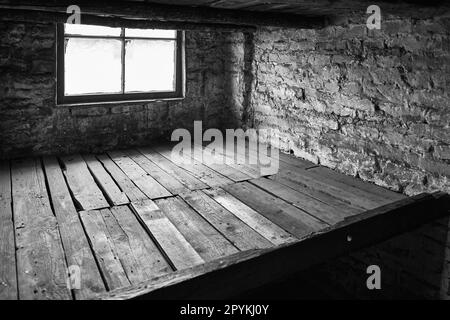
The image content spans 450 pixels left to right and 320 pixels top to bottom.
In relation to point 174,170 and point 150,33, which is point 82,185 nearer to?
point 174,170

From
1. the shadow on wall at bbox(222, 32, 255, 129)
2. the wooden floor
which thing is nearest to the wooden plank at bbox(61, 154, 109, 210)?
the wooden floor

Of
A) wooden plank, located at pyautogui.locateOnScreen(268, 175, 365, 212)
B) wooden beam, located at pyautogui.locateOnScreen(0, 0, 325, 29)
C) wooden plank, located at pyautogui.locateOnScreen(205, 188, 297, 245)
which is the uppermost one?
wooden beam, located at pyautogui.locateOnScreen(0, 0, 325, 29)

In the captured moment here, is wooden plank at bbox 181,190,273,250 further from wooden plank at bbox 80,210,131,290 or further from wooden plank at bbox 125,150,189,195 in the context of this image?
wooden plank at bbox 80,210,131,290

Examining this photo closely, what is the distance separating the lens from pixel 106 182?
3.08 m

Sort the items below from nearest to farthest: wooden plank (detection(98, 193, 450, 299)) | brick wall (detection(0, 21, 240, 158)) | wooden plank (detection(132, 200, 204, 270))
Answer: wooden plank (detection(98, 193, 450, 299)) < wooden plank (detection(132, 200, 204, 270)) < brick wall (detection(0, 21, 240, 158))

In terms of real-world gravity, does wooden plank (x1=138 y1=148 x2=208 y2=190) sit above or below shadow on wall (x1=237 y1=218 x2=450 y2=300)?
above

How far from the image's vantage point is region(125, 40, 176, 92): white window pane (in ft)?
13.3

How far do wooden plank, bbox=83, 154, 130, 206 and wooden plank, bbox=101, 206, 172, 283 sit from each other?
0.18 metres

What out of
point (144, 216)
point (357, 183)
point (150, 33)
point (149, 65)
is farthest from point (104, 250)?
point (150, 33)

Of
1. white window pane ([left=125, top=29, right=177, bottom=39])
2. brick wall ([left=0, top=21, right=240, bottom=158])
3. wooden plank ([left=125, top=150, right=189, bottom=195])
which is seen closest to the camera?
wooden plank ([left=125, top=150, right=189, bottom=195])

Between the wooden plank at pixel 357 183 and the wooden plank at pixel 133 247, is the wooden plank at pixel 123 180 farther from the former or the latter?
the wooden plank at pixel 357 183

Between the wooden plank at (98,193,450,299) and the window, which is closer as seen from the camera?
the wooden plank at (98,193,450,299)

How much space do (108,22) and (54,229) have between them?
6.28ft
